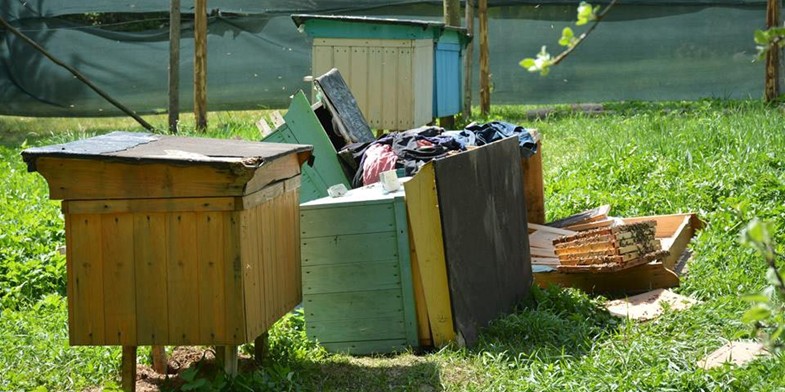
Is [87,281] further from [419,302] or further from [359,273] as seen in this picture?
[419,302]

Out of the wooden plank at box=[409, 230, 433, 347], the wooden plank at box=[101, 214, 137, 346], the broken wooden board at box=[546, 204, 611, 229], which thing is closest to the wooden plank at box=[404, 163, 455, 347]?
the wooden plank at box=[409, 230, 433, 347]

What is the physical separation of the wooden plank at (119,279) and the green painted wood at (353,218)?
57.9 inches

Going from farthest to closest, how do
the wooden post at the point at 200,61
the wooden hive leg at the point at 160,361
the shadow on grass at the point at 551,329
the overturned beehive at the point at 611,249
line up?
the wooden post at the point at 200,61, the overturned beehive at the point at 611,249, the shadow on grass at the point at 551,329, the wooden hive leg at the point at 160,361

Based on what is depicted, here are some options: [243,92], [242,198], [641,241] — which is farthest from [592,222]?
[243,92]

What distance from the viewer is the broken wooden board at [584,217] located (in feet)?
28.3

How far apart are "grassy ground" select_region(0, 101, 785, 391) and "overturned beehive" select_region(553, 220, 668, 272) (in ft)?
0.93

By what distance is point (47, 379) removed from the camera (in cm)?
574

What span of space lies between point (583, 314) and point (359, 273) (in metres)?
1.50

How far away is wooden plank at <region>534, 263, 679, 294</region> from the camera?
745 centimetres

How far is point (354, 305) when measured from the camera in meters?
6.42

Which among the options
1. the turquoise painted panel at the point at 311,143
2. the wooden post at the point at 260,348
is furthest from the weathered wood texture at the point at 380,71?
the wooden post at the point at 260,348

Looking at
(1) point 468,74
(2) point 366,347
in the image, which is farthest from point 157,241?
(1) point 468,74

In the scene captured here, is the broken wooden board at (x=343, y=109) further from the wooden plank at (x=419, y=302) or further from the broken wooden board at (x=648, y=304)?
the broken wooden board at (x=648, y=304)

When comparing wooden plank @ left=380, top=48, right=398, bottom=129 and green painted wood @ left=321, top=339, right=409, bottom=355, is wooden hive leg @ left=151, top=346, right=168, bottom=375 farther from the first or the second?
wooden plank @ left=380, top=48, right=398, bottom=129
